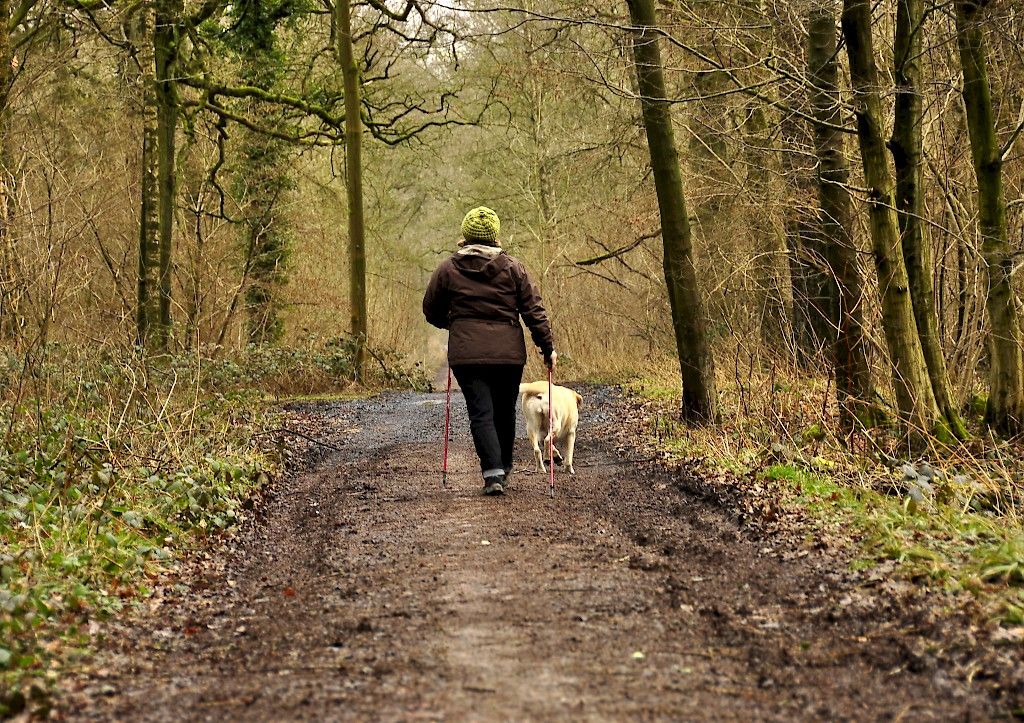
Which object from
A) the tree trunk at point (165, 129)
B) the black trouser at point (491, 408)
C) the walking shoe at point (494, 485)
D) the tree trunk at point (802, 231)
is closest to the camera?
the walking shoe at point (494, 485)

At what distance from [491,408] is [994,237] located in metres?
5.06

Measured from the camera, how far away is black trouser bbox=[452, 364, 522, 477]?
375 inches

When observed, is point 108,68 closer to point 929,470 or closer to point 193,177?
point 193,177

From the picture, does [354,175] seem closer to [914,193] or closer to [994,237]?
[914,193]

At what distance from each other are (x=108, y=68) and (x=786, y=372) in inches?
655

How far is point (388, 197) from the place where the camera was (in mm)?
35125

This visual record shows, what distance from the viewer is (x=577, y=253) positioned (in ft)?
95.0

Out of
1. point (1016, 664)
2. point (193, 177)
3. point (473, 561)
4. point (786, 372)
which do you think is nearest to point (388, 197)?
point (193, 177)

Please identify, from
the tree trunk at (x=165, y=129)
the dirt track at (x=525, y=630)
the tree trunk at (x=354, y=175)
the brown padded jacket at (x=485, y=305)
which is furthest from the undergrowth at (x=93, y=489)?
the tree trunk at (x=354, y=175)

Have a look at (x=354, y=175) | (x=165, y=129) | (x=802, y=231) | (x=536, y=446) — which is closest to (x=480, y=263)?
(x=536, y=446)

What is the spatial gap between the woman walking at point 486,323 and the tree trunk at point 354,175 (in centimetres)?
1257

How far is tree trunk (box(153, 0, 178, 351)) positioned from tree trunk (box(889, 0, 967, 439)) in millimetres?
11584

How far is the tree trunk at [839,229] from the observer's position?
1063 centimetres

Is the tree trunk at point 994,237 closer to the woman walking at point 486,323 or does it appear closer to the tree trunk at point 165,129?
the woman walking at point 486,323
